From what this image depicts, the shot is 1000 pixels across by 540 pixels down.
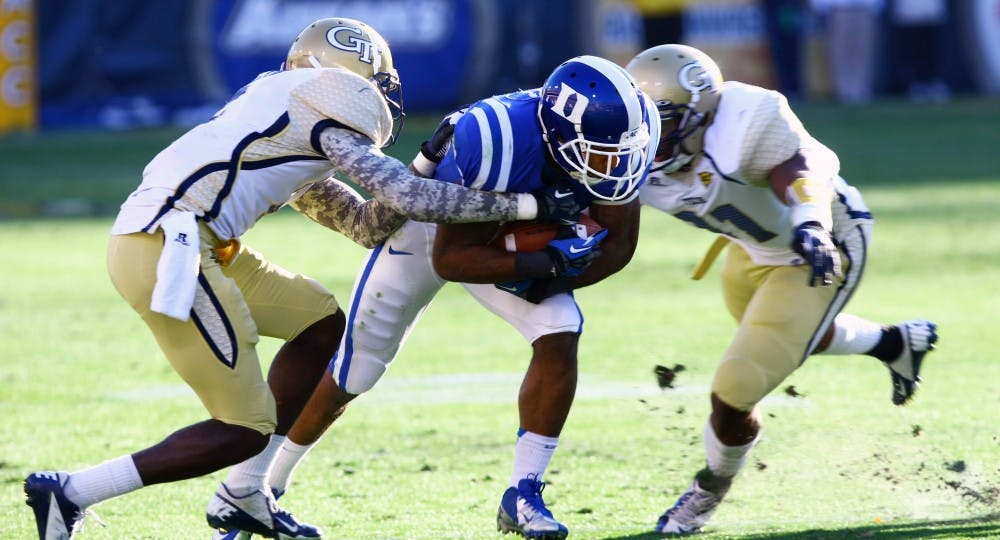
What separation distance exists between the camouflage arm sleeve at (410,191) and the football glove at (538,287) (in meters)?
0.29

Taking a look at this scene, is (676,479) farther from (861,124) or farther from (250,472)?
(861,124)

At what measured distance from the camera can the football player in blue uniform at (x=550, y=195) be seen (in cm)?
424

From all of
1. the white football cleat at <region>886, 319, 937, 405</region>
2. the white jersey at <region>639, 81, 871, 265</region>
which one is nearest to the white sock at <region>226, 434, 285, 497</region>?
the white jersey at <region>639, 81, 871, 265</region>

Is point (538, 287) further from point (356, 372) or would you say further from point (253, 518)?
point (253, 518)

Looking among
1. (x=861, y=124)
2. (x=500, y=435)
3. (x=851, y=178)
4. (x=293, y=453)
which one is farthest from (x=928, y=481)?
(x=861, y=124)

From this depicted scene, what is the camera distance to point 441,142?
14.9ft

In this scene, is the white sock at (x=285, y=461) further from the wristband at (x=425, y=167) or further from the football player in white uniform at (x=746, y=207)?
the football player in white uniform at (x=746, y=207)

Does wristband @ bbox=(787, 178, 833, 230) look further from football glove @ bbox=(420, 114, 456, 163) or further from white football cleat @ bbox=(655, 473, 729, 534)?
football glove @ bbox=(420, 114, 456, 163)

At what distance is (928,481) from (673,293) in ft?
14.1

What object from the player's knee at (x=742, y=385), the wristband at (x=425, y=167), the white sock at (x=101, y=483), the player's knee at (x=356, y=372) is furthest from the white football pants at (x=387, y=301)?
the white sock at (x=101, y=483)

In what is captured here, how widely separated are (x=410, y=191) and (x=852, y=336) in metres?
1.94

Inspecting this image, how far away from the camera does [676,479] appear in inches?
206

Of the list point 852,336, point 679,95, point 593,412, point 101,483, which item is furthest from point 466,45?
point 101,483

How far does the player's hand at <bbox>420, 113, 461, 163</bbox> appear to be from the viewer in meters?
4.50
